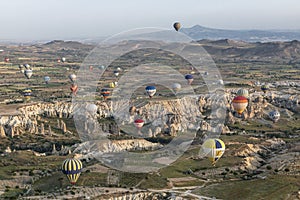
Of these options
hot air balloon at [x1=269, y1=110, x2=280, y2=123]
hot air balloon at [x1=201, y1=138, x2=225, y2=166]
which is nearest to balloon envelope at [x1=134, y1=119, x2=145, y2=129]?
hot air balloon at [x1=201, y1=138, x2=225, y2=166]

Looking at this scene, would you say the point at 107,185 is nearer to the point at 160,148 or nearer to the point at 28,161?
the point at 28,161

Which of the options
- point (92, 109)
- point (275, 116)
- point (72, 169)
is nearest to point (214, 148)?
point (72, 169)

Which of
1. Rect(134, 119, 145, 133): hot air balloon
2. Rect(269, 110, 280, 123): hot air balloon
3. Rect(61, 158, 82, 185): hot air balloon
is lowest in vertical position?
Rect(269, 110, 280, 123): hot air balloon

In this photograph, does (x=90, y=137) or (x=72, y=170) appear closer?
(x=72, y=170)

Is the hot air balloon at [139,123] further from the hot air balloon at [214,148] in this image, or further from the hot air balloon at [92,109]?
the hot air balloon at [214,148]

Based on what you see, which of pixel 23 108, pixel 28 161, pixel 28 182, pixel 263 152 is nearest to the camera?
pixel 28 182

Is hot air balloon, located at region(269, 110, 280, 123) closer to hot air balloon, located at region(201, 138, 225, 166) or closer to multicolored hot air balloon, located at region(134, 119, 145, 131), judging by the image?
multicolored hot air balloon, located at region(134, 119, 145, 131)

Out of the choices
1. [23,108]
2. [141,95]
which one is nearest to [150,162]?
[23,108]

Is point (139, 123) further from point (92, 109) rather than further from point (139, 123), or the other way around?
point (92, 109)

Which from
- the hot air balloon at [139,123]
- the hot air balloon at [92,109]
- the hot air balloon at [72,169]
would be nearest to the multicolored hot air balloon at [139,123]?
the hot air balloon at [139,123]

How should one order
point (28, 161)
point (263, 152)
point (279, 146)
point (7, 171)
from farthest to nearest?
point (279, 146), point (263, 152), point (28, 161), point (7, 171)

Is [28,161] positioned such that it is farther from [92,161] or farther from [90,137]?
[90,137]
